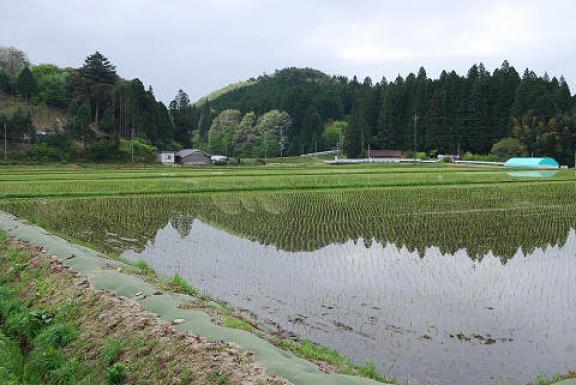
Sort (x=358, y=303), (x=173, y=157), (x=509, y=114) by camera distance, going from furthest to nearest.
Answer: (x=509, y=114) → (x=173, y=157) → (x=358, y=303)

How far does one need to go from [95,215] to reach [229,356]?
47.4 ft

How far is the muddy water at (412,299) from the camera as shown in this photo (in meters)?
5.82

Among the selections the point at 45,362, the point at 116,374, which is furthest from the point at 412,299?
the point at 45,362

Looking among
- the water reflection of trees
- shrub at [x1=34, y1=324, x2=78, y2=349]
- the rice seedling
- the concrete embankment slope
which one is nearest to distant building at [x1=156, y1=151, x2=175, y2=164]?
the water reflection of trees

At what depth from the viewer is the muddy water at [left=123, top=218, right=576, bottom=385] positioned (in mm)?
5816

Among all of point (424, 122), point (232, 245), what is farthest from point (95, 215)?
point (424, 122)

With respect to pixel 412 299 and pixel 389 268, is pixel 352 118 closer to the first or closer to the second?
pixel 389 268

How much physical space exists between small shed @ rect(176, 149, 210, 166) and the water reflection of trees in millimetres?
43145

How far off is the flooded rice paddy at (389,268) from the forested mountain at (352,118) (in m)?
39.6

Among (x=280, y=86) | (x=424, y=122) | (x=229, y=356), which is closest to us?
(x=229, y=356)

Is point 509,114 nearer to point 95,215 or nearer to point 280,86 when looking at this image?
point 95,215

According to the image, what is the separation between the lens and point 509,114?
70750mm

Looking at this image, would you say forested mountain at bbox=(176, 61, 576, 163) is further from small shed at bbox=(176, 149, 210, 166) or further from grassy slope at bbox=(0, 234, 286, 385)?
grassy slope at bbox=(0, 234, 286, 385)

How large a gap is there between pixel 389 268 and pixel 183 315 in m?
5.01
